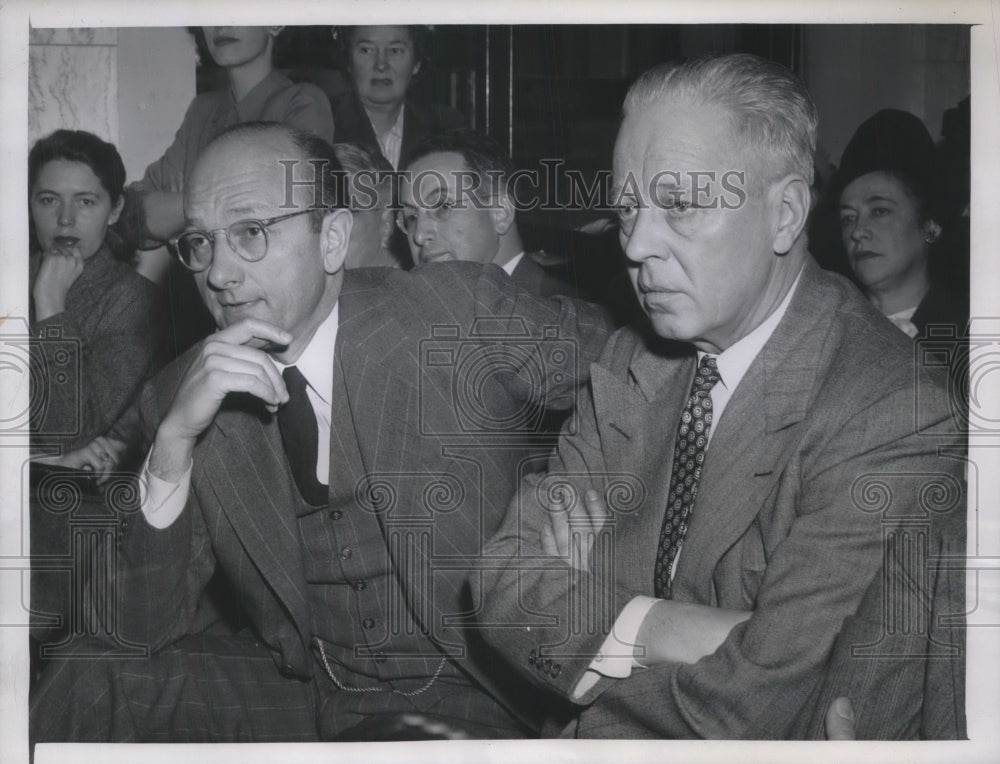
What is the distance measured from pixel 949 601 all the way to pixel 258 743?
5.44ft

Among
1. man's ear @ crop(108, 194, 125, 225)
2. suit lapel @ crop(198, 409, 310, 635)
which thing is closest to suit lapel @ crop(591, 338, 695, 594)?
suit lapel @ crop(198, 409, 310, 635)

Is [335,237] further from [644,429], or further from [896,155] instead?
[896,155]

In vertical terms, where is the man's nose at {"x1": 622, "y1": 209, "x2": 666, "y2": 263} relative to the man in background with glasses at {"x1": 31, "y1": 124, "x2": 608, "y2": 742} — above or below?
above

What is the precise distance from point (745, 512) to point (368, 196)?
43.8 inches

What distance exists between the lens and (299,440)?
2643 millimetres

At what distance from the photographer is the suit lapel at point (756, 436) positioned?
2.37 meters

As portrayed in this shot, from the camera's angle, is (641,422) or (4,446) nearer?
(641,422)

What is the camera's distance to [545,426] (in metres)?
2.57

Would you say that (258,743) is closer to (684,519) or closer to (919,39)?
(684,519)

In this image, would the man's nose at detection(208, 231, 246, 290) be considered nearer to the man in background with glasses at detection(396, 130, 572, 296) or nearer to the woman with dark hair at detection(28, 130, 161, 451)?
the woman with dark hair at detection(28, 130, 161, 451)

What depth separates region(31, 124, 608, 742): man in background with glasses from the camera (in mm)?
2580

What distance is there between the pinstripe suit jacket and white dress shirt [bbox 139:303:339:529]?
0.08ft

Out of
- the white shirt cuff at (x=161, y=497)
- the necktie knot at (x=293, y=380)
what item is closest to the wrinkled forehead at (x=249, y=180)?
the necktie knot at (x=293, y=380)

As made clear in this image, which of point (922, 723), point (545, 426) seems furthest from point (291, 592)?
point (922, 723)
